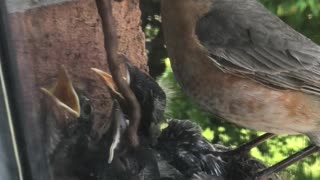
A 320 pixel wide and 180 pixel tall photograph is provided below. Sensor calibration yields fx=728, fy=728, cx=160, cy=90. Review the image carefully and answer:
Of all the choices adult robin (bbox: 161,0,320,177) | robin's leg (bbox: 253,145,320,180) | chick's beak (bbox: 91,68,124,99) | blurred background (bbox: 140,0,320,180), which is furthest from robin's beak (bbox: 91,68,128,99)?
blurred background (bbox: 140,0,320,180)

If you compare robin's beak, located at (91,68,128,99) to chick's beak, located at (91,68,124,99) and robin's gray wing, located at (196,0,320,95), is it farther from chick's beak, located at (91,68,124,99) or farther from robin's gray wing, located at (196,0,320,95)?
robin's gray wing, located at (196,0,320,95)

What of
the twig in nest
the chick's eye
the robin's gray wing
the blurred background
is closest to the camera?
the twig in nest

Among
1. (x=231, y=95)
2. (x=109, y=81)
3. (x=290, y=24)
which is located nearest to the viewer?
(x=109, y=81)

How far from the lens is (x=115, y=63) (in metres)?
1.26

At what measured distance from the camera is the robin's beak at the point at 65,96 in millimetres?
1269

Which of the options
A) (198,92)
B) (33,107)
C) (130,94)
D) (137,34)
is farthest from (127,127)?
(137,34)

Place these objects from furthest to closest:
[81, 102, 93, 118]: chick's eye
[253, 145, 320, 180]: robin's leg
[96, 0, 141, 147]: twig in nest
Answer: [253, 145, 320, 180]: robin's leg, [81, 102, 93, 118]: chick's eye, [96, 0, 141, 147]: twig in nest

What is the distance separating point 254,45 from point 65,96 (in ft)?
1.98

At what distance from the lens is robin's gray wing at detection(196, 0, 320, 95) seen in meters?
1.71

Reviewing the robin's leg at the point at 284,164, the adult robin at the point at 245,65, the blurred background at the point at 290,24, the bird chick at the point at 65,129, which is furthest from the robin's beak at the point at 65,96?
the blurred background at the point at 290,24

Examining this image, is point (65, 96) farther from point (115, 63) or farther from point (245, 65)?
point (245, 65)

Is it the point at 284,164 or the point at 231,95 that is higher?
the point at 231,95

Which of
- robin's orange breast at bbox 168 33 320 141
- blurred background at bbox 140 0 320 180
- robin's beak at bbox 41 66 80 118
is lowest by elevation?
blurred background at bbox 140 0 320 180

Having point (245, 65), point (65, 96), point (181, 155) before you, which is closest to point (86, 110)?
point (65, 96)
